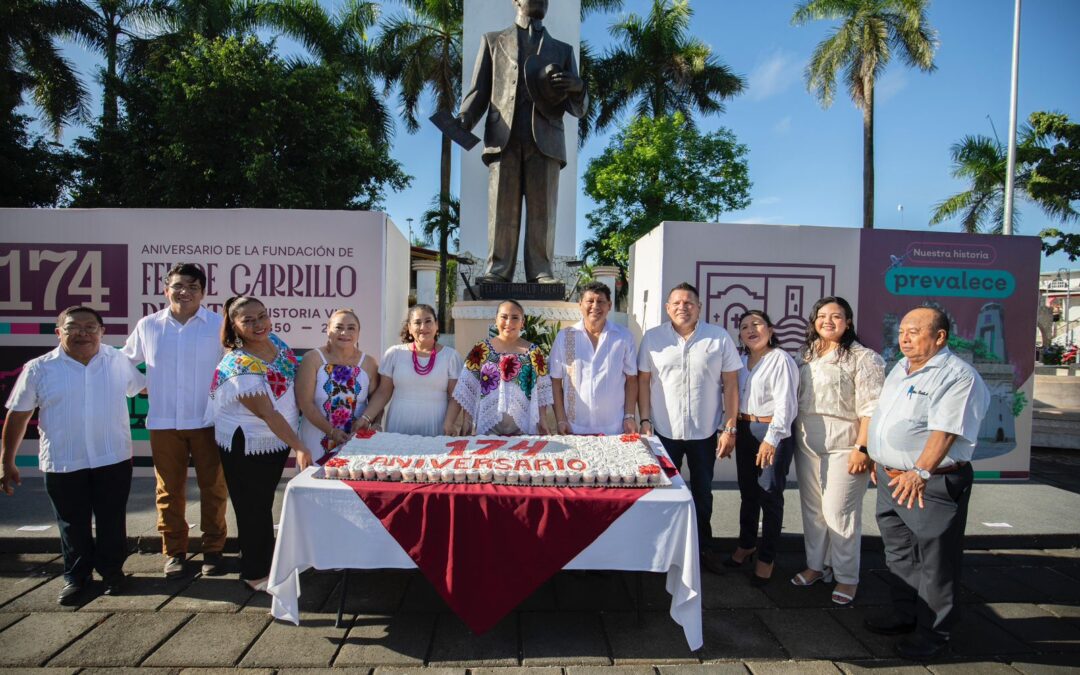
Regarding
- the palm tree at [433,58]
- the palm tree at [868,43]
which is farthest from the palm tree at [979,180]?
the palm tree at [433,58]

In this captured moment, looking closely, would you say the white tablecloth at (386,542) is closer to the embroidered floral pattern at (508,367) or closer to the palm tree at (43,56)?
the embroidered floral pattern at (508,367)

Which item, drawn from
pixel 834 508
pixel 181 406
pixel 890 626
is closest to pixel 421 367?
pixel 181 406

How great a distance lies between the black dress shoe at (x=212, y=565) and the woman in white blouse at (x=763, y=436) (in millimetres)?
2778

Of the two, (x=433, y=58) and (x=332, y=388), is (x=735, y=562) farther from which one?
(x=433, y=58)

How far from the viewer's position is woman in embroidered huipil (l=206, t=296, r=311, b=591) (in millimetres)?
2711

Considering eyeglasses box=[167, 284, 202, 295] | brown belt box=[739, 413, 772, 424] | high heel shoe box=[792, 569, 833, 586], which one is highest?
eyeglasses box=[167, 284, 202, 295]

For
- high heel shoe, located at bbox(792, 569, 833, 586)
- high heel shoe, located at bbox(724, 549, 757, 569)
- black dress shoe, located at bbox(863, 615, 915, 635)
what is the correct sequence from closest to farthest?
black dress shoe, located at bbox(863, 615, 915, 635), high heel shoe, located at bbox(792, 569, 833, 586), high heel shoe, located at bbox(724, 549, 757, 569)

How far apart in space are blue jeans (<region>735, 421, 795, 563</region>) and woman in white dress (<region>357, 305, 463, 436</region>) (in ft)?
5.12

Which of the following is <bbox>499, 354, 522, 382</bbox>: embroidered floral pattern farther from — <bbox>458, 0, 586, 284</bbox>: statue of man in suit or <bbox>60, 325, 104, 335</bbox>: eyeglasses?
<bbox>60, 325, 104, 335</bbox>: eyeglasses

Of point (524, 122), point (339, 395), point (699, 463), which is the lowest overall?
point (699, 463)

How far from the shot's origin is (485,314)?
4.65 m

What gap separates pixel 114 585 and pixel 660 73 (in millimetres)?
22152

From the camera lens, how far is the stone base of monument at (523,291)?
189 inches

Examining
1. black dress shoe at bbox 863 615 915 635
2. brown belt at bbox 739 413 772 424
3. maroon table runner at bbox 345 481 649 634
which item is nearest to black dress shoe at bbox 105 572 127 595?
maroon table runner at bbox 345 481 649 634
